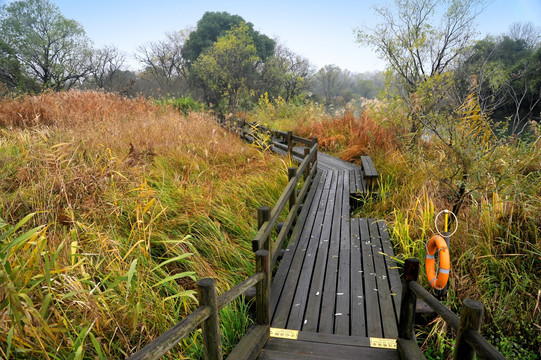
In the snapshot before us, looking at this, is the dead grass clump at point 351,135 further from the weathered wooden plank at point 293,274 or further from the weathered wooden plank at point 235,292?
the weathered wooden plank at point 235,292

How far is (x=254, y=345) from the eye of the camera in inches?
89.3

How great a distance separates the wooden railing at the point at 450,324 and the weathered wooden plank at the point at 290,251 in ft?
3.80

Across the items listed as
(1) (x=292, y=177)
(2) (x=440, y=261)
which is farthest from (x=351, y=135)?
(2) (x=440, y=261)

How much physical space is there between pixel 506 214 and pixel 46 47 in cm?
2967

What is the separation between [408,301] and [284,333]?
1.07 meters

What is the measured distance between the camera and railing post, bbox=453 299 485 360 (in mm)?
1460

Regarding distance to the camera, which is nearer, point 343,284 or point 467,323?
point 467,323

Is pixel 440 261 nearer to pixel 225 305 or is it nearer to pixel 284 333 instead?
pixel 284 333

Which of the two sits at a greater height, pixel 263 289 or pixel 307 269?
pixel 263 289

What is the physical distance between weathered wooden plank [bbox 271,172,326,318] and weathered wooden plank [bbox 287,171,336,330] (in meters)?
0.16

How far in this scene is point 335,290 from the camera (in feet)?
10.3

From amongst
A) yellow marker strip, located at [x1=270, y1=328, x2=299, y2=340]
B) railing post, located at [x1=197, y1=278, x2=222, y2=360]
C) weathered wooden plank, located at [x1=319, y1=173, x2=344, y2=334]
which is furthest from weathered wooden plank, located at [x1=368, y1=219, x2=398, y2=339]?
railing post, located at [x1=197, y1=278, x2=222, y2=360]

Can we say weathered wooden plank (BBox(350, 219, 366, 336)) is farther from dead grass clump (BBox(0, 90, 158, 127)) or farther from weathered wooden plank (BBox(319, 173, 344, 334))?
dead grass clump (BBox(0, 90, 158, 127))

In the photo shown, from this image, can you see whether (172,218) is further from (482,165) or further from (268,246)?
(482,165)
